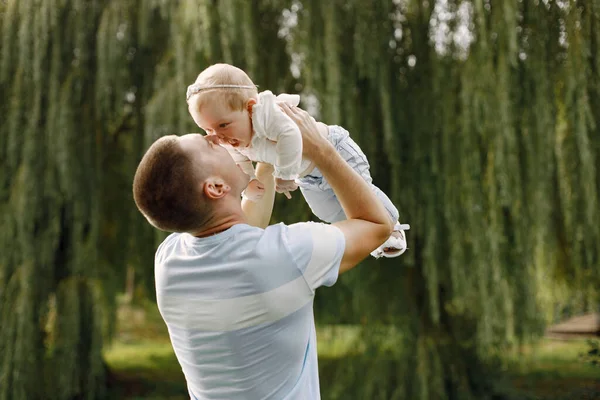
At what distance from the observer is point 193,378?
4.80 ft

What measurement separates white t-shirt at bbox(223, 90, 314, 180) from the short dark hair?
23cm

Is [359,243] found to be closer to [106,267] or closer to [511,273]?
[511,273]

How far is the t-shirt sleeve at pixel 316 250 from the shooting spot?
4.33 ft

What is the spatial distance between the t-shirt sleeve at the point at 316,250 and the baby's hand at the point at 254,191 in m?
0.35

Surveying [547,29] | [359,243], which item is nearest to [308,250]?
[359,243]

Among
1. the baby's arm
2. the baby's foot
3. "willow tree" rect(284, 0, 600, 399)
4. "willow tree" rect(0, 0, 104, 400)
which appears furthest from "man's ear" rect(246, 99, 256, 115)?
"willow tree" rect(0, 0, 104, 400)

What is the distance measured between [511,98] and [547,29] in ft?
1.67

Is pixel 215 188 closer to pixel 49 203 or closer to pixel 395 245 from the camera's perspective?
pixel 395 245

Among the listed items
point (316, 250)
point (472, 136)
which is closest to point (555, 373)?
point (472, 136)

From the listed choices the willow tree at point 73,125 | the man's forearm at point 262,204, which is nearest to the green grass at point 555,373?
the willow tree at point 73,125

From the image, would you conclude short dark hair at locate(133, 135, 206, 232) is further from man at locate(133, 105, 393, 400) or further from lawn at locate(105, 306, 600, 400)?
lawn at locate(105, 306, 600, 400)

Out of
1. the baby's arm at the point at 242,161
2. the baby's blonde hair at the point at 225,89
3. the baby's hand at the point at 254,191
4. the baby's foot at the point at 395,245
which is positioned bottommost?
the baby's foot at the point at 395,245

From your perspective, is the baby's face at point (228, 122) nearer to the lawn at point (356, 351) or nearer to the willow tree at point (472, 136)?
the willow tree at point (472, 136)

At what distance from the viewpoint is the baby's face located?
1.64 metres
